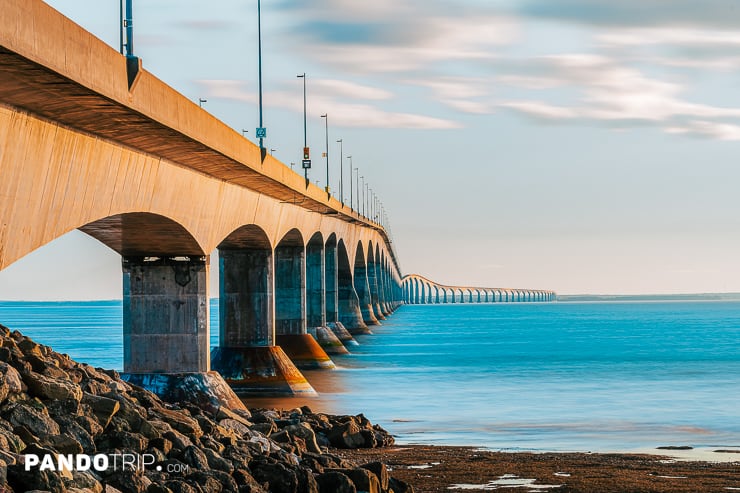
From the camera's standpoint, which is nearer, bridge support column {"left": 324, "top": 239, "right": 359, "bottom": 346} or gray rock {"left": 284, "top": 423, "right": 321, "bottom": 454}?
gray rock {"left": 284, "top": 423, "right": 321, "bottom": 454}

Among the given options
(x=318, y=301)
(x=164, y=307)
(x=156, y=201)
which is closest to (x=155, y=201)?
(x=156, y=201)

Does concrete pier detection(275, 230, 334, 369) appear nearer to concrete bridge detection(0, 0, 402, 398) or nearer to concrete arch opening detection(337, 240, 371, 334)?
concrete bridge detection(0, 0, 402, 398)

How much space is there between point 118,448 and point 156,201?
981 centimetres

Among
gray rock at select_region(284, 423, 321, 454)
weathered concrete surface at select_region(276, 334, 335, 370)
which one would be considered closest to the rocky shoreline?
gray rock at select_region(284, 423, 321, 454)

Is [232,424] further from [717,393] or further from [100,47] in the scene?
[717,393]

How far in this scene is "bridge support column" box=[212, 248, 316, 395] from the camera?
4012cm

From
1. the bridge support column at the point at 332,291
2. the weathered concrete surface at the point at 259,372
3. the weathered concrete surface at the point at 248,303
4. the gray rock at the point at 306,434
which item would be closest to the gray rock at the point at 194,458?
the gray rock at the point at 306,434

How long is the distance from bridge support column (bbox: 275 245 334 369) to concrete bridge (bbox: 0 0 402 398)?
6cm

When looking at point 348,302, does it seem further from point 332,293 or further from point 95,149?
point 95,149

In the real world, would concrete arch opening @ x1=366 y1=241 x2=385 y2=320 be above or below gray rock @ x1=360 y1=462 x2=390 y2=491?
above

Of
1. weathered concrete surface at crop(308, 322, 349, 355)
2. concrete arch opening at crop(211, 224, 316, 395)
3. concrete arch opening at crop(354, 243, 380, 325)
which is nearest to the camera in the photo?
concrete arch opening at crop(211, 224, 316, 395)

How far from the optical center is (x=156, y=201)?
25484mm

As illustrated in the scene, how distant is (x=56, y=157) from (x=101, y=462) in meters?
5.39

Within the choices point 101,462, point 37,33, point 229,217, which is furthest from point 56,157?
point 229,217
